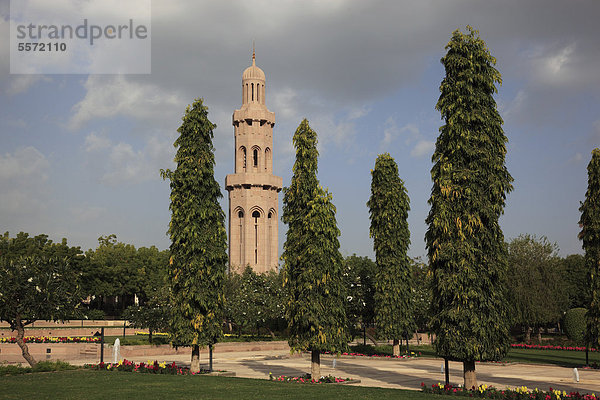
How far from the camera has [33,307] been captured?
2280 centimetres

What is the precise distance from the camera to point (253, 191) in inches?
3086

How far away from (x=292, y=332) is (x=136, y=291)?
204 feet

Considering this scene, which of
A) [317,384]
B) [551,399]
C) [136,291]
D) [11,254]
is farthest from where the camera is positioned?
[136,291]

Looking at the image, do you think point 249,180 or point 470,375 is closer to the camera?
point 470,375

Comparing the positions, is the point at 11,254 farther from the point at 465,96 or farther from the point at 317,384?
the point at 465,96

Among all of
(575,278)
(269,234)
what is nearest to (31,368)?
(269,234)

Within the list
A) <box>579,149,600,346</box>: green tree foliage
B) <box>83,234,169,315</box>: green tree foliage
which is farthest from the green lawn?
<box>83,234,169,315</box>: green tree foliage

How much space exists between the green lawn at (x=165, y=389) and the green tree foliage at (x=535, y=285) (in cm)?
3383

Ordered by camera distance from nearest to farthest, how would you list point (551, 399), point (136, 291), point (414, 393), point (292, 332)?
point (551, 399) < point (414, 393) < point (292, 332) < point (136, 291)

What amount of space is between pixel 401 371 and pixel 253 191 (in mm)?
52584

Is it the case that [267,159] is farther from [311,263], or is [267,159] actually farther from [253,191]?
[311,263]

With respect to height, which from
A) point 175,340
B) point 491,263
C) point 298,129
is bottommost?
point 175,340

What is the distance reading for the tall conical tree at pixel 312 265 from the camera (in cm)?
2177

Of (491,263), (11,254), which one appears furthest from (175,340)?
(11,254)
